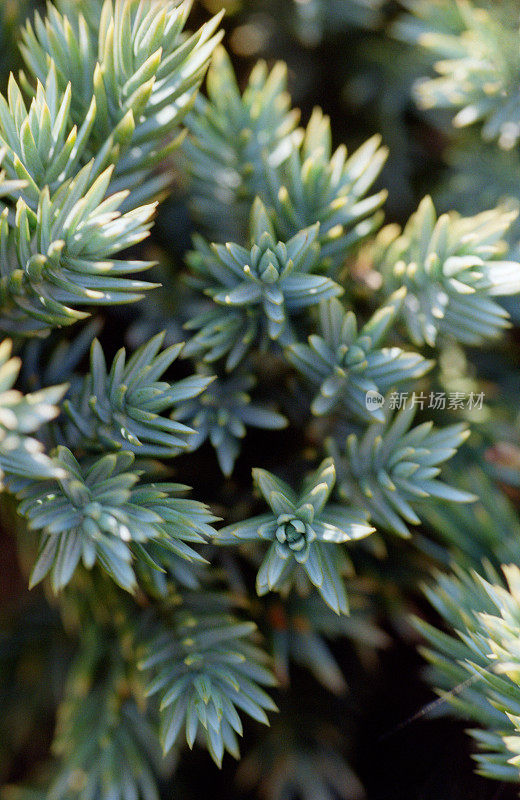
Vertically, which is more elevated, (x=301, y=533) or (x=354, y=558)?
(x=301, y=533)

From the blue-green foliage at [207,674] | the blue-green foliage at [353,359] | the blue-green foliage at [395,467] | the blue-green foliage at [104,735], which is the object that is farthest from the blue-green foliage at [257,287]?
the blue-green foliage at [104,735]

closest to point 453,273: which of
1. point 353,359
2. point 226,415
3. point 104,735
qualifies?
point 353,359

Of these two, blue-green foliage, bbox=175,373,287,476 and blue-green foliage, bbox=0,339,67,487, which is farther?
blue-green foliage, bbox=175,373,287,476

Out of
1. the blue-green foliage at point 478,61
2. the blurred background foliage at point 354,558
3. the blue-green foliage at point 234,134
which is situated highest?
the blue-green foliage at point 234,134

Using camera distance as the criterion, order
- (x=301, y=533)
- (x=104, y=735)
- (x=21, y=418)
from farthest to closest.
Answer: (x=104, y=735) → (x=301, y=533) → (x=21, y=418)

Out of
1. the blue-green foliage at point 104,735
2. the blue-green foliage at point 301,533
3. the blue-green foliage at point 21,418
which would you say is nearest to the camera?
the blue-green foliage at point 21,418

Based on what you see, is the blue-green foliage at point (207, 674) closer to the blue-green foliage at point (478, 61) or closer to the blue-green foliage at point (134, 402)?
the blue-green foliage at point (134, 402)

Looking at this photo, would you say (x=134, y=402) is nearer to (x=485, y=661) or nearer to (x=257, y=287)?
(x=257, y=287)

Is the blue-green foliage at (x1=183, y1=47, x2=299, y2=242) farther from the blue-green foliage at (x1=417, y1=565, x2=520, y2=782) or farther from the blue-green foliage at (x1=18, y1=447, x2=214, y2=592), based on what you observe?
the blue-green foliage at (x1=417, y1=565, x2=520, y2=782)

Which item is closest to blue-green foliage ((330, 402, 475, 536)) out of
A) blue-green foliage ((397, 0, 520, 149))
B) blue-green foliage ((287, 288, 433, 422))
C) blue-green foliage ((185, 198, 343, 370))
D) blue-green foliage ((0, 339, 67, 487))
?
blue-green foliage ((287, 288, 433, 422))

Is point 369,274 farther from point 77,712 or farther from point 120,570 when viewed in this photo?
point 77,712

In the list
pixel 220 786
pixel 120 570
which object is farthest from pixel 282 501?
pixel 220 786
